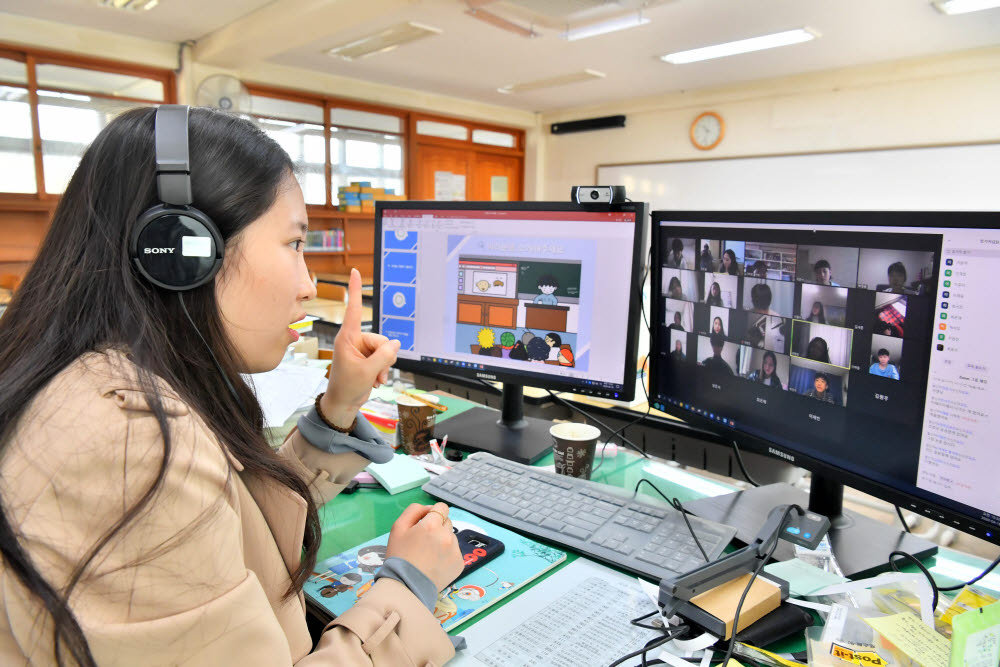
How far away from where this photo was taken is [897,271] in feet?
2.44

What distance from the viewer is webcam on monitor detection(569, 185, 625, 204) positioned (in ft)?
3.68

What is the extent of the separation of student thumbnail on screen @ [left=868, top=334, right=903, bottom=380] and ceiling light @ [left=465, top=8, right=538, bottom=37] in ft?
13.3

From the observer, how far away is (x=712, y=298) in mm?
975

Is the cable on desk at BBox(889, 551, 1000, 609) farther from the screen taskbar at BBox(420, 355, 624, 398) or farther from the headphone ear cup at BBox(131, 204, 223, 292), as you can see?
the headphone ear cup at BBox(131, 204, 223, 292)

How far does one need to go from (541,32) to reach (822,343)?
4.48m

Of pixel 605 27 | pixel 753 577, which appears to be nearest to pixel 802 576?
pixel 753 577

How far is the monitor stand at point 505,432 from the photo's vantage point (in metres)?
1.27

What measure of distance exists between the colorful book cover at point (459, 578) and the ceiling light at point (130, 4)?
461 cm

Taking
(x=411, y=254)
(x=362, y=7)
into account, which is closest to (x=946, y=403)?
(x=411, y=254)

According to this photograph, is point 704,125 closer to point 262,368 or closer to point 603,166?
point 603,166

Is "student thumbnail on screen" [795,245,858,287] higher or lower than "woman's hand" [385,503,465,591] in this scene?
higher

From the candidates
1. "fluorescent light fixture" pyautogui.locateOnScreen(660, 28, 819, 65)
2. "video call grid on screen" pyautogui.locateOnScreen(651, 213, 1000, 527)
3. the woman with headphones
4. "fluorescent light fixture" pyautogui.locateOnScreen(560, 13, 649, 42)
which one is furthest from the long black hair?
"fluorescent light fixture" pyautogui.locateOnScreen(660, 28, 819, 65)

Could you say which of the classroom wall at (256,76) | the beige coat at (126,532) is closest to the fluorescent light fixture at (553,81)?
the classroom wall at (256,76)

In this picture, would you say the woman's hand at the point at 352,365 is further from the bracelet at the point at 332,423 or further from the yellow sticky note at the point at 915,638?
the yellow sticky note at the point at 915,638
